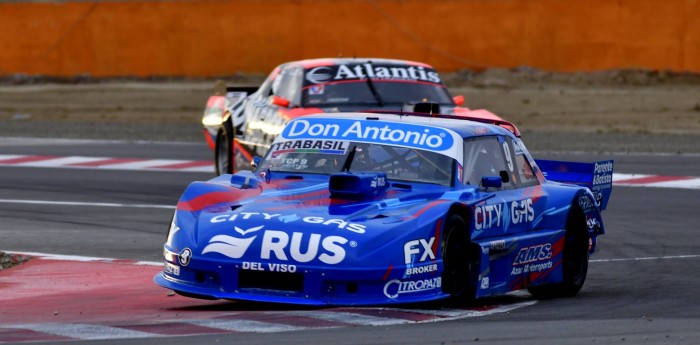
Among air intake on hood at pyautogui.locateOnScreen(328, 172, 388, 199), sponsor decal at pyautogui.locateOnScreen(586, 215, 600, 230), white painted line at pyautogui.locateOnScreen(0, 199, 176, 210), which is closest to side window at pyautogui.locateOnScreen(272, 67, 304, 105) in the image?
white painted line at pyautogui.locateOnScreen(0, 199, 176, 210)

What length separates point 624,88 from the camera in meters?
34.1

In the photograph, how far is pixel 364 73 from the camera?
58.9 ft

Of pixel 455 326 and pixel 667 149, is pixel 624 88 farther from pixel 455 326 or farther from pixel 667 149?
pixel 455 326

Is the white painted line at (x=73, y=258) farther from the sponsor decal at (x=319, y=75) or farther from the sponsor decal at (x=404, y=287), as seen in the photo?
the sponsor decal at (x=319, y=75)

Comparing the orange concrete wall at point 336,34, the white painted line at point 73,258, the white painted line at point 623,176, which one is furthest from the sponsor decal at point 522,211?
the orange concrete wall at point 336,34

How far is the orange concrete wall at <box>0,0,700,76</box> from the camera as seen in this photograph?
3444 cm

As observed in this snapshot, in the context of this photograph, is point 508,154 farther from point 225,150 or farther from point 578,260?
point 225,150

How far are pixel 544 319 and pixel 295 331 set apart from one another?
160cm

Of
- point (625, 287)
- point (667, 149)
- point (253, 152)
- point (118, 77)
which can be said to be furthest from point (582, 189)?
point (118, 77)

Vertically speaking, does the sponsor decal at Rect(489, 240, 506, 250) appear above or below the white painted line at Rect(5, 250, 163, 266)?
above

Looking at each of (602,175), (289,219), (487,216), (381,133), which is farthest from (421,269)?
(602,175)

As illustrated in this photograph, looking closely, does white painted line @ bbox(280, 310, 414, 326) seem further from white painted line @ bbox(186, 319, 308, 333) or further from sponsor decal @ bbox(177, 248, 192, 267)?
sponsor decal @ bbox(177, 248, 192, 267)

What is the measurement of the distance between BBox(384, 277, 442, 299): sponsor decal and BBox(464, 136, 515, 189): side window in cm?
123

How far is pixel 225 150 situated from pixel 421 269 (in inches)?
389
